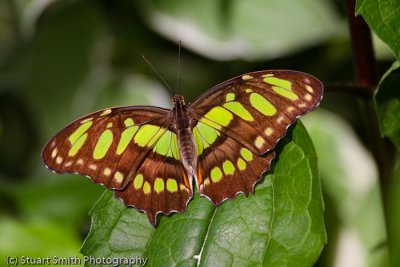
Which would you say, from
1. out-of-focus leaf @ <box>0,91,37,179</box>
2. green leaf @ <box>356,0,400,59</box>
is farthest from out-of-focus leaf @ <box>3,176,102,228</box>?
green leaf @ <box>356,0,400,59</box>

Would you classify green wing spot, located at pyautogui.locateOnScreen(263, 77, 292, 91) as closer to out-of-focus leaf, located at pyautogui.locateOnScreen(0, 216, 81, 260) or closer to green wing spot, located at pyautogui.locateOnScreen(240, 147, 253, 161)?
green wing spot, located at pyautogui.locateOnScreen(240, 147, 253, 161)

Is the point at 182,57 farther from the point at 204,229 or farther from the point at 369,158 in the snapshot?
the point at 204,229

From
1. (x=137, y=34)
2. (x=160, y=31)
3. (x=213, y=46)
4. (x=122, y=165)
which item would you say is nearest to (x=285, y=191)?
(x=122, y=165)

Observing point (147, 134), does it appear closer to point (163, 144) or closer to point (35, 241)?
point (163, 144)

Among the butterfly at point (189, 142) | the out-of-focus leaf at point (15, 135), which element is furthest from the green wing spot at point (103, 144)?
the out-of-focus leaf at point (15, 135)

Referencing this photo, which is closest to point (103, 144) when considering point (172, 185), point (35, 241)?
point (172, 185)
